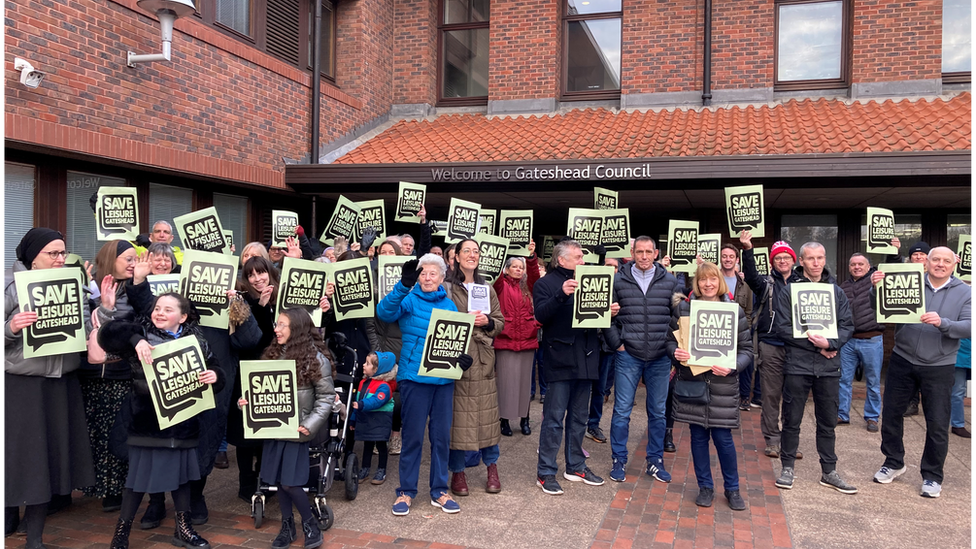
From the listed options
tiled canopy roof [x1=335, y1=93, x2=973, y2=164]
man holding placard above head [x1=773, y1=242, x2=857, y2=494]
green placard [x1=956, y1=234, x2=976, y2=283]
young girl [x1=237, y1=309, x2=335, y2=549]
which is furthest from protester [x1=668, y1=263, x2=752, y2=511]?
tiled canopy roof [x1=335, y1=93, x2=973, y2=164]

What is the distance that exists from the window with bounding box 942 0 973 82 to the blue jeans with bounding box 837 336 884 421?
625 cm

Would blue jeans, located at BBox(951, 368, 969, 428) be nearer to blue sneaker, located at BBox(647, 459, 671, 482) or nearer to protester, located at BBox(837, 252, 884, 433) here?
protester, located at BBox(837, 252, 884, 433)

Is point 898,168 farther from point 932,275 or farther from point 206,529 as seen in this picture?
Answer: point 206,529

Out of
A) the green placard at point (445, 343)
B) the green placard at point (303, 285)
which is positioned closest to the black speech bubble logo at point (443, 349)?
Result: the green placard at point (445, 343)

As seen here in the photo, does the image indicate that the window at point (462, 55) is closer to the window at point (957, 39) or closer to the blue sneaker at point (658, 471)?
the window at point (957, 39)

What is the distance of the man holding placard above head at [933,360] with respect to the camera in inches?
225

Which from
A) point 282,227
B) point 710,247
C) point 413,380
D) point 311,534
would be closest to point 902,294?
point 710,247

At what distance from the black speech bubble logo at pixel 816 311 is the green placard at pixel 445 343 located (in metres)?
2.84

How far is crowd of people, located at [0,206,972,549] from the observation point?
444 centimetres

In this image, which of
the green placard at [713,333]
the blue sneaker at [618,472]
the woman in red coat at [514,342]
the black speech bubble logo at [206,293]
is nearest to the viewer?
the black speech bubble logo at [206,293]

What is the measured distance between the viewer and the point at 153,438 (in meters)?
4.40

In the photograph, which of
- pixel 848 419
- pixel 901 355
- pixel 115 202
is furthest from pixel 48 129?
pixel 848 419

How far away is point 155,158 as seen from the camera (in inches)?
321

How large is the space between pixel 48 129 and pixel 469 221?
444 centimetres
